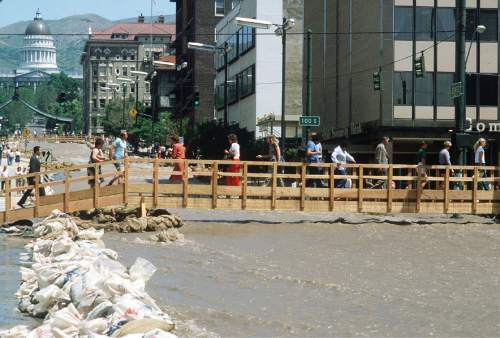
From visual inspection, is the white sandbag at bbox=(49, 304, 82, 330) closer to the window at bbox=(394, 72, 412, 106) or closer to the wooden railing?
the wooden railing

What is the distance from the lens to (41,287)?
12156mm

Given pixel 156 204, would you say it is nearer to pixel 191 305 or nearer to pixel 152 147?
pixel 191 305

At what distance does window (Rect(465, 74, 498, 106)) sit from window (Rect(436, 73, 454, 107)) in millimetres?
832

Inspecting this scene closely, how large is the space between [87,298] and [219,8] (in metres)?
95.3

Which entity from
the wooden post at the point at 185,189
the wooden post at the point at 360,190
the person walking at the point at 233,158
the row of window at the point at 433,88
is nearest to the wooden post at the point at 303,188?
the wooden post at the point at 360,190

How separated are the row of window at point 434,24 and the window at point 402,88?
166 cm

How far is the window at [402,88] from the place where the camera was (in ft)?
156

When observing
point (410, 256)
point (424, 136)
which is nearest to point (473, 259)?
point (410, 256)

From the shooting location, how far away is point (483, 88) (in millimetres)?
48250

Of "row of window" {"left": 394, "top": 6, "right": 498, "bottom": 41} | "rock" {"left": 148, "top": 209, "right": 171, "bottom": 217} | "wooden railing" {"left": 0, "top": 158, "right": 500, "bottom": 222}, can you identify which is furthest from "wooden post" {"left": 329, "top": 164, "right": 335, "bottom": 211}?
"row of window" {"left": 394, "top": 6, "right": 498, "bottom": 41}

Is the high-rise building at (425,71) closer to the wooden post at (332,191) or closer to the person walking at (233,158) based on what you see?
the person walking at (233,158)

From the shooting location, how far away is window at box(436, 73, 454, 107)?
157ft

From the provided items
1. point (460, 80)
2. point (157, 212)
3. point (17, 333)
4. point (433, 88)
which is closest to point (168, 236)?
point (157, 212)

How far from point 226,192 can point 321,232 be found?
2.85 m
